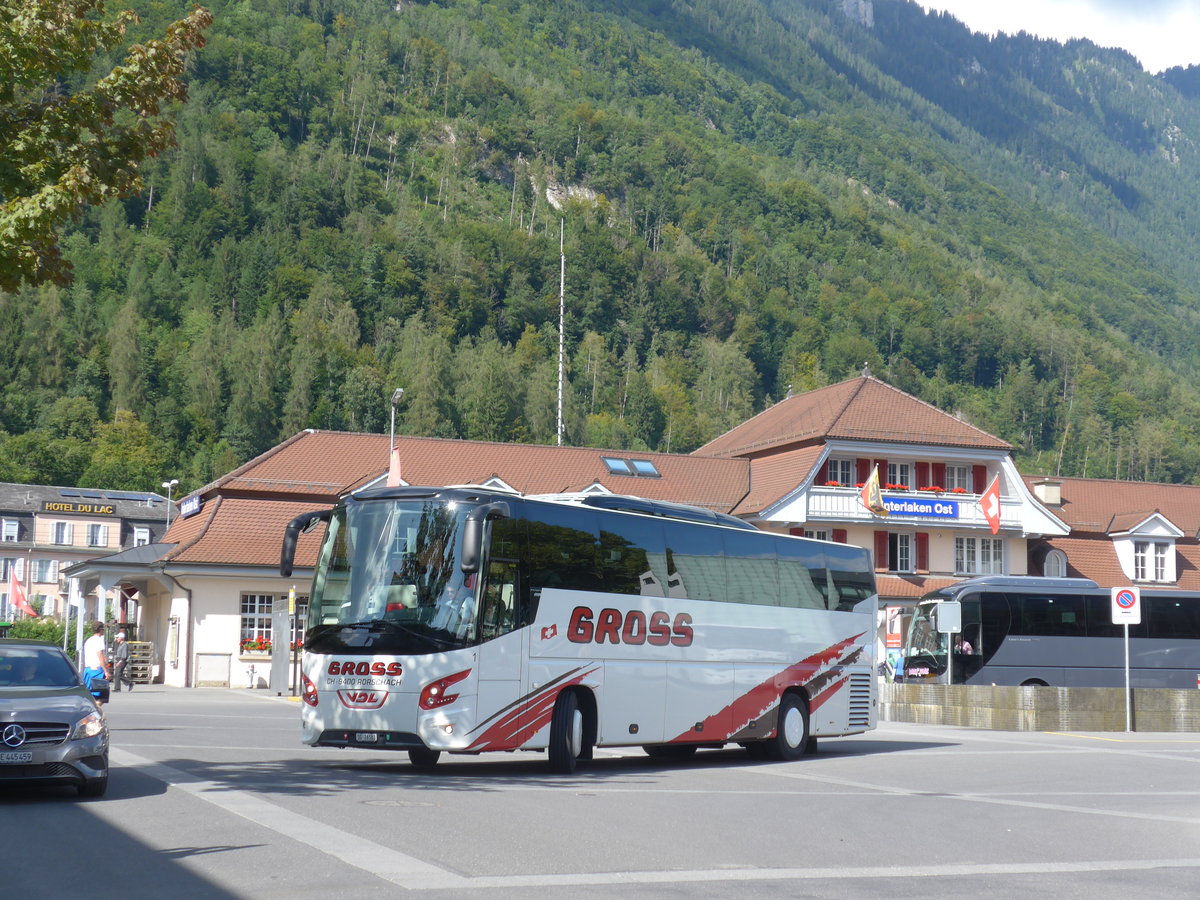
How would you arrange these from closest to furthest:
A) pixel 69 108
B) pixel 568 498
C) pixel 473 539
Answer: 1. pixel 69 108
2. pixel 473 539
3. pixel 568 498

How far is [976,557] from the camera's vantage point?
56000 mm

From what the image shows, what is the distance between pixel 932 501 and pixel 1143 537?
389 inches

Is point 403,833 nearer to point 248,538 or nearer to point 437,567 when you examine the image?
point 437,567

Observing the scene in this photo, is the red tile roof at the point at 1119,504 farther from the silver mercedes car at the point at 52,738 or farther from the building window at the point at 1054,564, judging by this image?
the silver mercedes car at the point at 52,738

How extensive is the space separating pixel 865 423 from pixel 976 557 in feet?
21.6

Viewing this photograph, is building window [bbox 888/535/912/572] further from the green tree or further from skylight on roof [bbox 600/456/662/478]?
the green tree

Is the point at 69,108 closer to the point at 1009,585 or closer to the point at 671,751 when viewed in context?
the point at 671,751

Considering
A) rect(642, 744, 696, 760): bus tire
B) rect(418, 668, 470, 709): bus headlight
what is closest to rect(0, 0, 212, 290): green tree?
rect(418, 668, 470, 709): bus headlight

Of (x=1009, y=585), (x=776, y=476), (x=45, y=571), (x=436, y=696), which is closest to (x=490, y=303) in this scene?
(x=45, y=571)

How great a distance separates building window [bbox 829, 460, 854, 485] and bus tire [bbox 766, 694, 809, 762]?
108ft

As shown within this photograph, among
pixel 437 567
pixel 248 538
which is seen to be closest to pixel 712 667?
pixel 437 567

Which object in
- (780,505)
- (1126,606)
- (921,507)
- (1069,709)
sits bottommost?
(1069,709)

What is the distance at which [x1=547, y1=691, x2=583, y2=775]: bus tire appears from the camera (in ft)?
58.3

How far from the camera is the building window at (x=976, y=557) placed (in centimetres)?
5584
